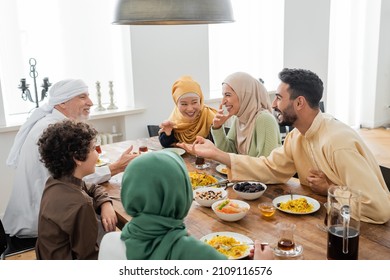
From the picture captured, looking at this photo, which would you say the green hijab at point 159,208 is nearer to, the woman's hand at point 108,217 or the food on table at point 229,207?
the food on table at point 229,207

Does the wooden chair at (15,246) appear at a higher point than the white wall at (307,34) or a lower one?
lower

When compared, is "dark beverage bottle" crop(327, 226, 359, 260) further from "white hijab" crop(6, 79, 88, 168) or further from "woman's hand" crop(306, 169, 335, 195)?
"white hijab" crop(6, 79, 88, 168)

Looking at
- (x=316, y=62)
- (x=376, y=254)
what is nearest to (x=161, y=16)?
(x=376, y=254)

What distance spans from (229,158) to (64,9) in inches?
103

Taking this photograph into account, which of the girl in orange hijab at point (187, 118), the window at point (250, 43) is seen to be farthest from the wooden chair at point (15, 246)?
the window at point (250, 43)

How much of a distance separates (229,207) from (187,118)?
143cm

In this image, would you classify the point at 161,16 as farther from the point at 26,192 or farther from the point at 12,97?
the point at 12,97

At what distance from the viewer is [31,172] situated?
2311 millimetres

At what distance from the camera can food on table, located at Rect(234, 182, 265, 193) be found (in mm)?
2074

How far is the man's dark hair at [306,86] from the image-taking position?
2.15 m

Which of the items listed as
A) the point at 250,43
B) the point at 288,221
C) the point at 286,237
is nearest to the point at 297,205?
the point at 288,221

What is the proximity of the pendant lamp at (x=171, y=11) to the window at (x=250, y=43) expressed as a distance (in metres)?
3.38

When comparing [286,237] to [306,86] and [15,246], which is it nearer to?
[306,86]

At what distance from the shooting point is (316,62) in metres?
5.91
